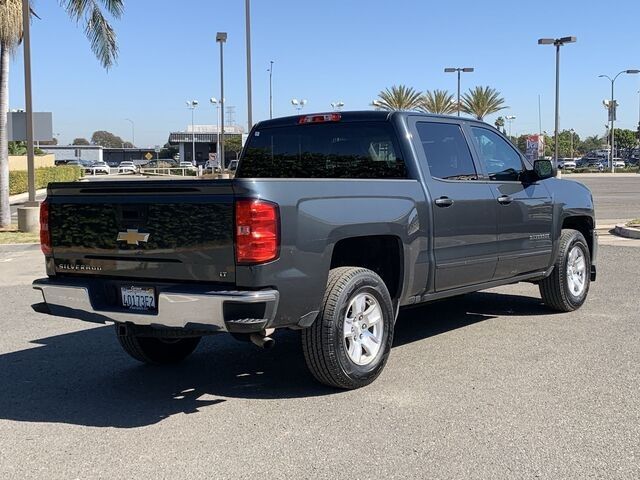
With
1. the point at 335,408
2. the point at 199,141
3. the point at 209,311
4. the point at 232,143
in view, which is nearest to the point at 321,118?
the point at 209,311

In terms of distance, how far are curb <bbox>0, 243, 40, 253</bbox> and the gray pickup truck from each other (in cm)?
935

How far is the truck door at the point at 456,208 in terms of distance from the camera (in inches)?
228

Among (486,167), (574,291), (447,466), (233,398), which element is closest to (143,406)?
(233,398)

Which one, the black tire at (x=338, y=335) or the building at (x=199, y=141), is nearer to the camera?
the black tire at (x=338, y=335)

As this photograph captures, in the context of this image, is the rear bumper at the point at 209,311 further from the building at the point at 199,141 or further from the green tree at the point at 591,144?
the green tree at the point at 591,144

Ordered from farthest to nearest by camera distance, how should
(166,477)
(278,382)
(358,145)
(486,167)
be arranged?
(486,167), (358,145), (278,382), (166,477)

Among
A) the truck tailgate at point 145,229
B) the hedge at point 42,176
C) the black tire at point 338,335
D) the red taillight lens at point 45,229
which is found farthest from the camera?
the hedge at point 42,176

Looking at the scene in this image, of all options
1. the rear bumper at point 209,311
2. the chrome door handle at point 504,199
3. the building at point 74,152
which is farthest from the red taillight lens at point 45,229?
the building at point 74,152

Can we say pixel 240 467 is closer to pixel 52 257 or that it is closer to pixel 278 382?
pixel 278 382

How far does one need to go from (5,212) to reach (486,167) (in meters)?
14.7

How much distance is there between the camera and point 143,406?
491 cm

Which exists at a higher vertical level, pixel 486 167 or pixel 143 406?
pixel 486 167

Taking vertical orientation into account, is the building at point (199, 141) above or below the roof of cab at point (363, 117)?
above

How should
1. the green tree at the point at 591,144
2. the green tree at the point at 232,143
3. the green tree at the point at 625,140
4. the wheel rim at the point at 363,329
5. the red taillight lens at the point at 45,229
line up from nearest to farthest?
the wheel rim at the point at 363,329 → the red taillight lens at the point at 45,229 → the green tree at the point at 232,143 → the green tree at the point at 625,140 → the green tree at the point at 591,144
